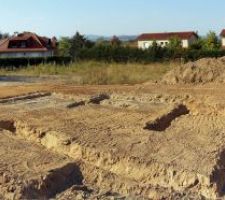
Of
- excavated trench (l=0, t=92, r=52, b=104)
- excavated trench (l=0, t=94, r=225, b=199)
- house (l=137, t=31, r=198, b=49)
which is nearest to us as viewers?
excavated trench (l=0, t=94, r=225, b=199)

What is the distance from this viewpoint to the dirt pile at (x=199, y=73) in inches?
671

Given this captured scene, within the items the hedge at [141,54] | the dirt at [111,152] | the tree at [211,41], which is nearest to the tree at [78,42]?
the tree at [211,41]

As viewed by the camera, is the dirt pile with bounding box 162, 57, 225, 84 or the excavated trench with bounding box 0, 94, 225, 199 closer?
the excavated trench with bounding box 0, 94, 225, 199

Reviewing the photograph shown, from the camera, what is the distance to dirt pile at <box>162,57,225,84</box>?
671 inches

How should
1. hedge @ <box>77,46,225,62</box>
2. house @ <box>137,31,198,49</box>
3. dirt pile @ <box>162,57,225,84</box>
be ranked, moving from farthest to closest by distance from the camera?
1. house @ <box>137,31,198,49</box>
2. hedge @ <box>77,46,225,62</box>
3. dirt pile @ <box>162,57,225,84</box>

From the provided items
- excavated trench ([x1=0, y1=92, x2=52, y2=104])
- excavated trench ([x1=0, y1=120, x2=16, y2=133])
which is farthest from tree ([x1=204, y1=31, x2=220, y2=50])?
excavated trench ([x1=0, y1=120, x2=16, y2=133])

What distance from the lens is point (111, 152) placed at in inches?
301

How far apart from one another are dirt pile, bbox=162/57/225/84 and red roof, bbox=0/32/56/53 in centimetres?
3579

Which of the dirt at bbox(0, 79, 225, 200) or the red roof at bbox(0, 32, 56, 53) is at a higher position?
the red roof at bbox(0, 32, 56, 53)

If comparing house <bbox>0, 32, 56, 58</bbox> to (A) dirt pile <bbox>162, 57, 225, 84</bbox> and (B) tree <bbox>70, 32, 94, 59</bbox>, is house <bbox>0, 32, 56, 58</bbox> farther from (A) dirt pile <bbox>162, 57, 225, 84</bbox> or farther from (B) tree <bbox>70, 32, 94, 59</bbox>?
(A) dirt pile <bbox>162, 57, 225, 84</bbox>

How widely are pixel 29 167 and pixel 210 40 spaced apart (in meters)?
43.3

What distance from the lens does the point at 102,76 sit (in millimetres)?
20906

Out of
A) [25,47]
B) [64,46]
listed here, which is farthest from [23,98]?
[64,46]

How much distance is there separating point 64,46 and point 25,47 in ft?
21.3
